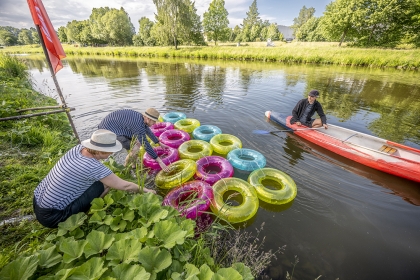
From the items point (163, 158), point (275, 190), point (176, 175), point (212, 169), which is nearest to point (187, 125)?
point (163, 158)

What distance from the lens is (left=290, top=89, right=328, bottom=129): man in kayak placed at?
6.22 m

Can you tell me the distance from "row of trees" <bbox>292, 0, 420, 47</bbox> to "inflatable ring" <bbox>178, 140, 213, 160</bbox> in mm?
35194

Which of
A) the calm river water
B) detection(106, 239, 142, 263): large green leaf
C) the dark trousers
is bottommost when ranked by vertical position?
the calm river water

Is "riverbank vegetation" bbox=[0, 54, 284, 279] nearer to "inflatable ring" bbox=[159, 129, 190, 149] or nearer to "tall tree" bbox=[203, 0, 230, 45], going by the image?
"inflatable ring" bbox=[159, 129, 190, 149]

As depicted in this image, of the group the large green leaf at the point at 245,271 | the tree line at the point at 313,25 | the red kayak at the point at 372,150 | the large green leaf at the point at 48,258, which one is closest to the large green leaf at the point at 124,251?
the large green leaf at the point at 48,258

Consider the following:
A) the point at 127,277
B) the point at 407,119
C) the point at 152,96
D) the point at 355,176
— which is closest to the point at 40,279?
the point at 127,277

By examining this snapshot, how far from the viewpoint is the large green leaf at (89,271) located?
1321 millimetres

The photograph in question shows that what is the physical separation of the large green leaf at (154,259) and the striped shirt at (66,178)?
125 cm

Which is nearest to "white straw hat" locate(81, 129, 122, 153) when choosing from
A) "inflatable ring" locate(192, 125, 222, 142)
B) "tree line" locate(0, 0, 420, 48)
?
"inflatable ring" locate(192, 125, 222, 142)

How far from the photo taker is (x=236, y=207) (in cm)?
346

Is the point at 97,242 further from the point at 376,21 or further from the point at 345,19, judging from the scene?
the point at 376,21

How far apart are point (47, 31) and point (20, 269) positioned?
3627 millimetres

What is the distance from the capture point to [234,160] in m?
4.79

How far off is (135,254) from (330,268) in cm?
310
